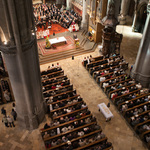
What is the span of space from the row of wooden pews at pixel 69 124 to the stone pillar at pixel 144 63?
591cm

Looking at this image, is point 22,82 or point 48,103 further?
point 48,103

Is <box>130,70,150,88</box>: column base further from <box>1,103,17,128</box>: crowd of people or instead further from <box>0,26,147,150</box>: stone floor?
<box>1,103,17,128</box>: crowd of people

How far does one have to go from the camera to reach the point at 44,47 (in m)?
22.4

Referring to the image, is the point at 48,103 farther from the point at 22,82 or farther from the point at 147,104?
the point at 147,104

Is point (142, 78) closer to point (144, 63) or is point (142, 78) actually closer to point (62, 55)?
point (144, 63)

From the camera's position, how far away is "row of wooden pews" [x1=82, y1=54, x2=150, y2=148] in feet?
42.1

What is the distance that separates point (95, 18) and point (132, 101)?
1152 cm

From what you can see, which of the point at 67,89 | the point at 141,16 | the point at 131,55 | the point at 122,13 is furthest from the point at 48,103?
the point at 122,13

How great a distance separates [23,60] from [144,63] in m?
10.6

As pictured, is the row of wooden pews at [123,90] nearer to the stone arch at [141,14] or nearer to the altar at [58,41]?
the altar at [58,41]

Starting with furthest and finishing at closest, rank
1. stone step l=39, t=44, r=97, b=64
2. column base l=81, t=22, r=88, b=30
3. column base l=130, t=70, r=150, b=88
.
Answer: column base l=81, t=22, r=88, b=30, stone step l=39, t=44, r=97, b=64, column base l=130, t=70, r=150, b=88

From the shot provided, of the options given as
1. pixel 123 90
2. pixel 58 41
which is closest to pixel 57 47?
pixel 58 41

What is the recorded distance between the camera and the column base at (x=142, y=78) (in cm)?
1634

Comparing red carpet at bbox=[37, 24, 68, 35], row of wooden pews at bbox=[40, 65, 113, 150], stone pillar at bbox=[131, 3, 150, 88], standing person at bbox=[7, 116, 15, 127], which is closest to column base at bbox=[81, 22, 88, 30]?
red carpet at bbox=[37, 24, 68, 35]
